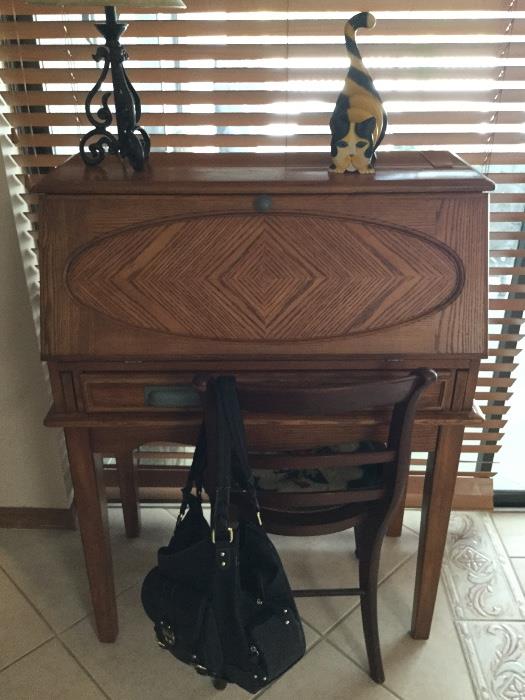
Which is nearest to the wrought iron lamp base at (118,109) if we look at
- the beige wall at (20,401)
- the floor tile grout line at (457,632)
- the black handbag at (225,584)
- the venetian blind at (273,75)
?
the venetian blind at (273,75)

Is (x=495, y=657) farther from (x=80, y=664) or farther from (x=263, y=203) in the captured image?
(x=263, y=203)

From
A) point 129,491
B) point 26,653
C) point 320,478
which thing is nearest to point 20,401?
point 129,491

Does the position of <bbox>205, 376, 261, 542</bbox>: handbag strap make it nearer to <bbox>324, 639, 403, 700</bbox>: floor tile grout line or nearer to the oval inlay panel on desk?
the oval inlay panel on desk

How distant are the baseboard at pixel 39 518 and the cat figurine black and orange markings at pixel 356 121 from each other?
1.35m

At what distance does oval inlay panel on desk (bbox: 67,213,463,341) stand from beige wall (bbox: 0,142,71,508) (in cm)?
50

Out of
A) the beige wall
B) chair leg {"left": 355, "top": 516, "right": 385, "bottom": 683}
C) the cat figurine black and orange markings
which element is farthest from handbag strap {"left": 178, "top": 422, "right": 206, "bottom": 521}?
the beige wall

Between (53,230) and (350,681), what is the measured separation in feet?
4.02

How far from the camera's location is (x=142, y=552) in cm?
184

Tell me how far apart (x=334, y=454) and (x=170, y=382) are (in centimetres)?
35

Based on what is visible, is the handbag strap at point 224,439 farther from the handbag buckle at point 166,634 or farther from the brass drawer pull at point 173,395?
the handbag buckle at point 166,634

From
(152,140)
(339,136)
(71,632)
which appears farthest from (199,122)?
(71,632)

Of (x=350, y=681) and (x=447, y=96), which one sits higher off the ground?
(x=447, y=96)

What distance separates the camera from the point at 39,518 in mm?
1919

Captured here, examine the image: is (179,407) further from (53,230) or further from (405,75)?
(405,75)
